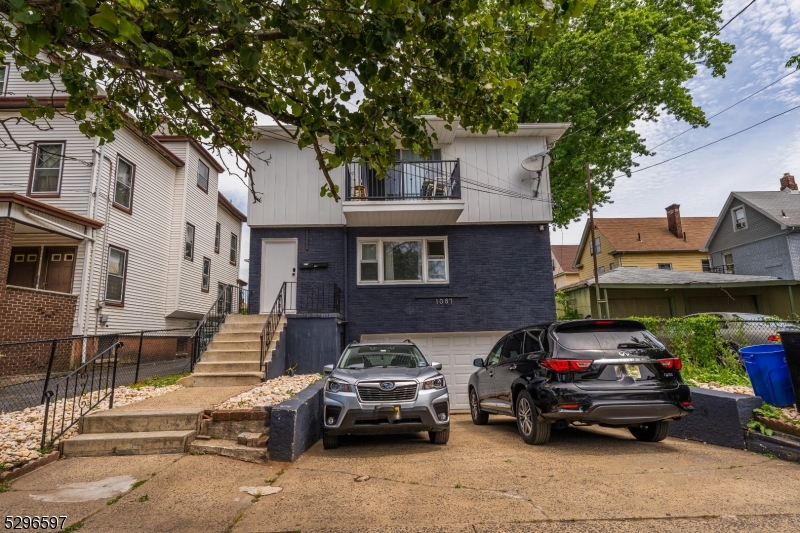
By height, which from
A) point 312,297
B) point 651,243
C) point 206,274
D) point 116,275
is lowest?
point 312,297

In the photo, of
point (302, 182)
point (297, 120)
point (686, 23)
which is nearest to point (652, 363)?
point (297, 120)

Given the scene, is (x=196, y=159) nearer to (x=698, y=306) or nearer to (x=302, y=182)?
(x=302, y=182)

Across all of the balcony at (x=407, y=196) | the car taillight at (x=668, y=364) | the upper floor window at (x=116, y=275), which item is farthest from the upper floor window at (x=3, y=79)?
the car taillight at (x=668, y=364)

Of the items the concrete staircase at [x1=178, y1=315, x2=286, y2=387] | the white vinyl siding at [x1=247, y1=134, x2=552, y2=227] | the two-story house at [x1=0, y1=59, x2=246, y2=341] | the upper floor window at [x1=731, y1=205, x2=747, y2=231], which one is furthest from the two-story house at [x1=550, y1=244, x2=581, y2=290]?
the concrete staircase at [x1=178, y1=315, x2=286, y2=387]

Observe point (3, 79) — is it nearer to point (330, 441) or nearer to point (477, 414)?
point (330, 441)

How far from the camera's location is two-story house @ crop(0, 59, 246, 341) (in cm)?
1105

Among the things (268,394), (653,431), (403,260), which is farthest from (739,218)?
(268,394)

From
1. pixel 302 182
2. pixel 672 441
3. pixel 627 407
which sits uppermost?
pixel 302 182

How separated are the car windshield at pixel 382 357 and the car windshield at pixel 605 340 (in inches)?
90.9

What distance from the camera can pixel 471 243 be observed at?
43.1ft

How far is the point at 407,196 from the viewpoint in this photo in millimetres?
12539

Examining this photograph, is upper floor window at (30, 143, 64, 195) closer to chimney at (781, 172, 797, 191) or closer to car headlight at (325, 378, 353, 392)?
car headlight at (325, 378, 353, 392)

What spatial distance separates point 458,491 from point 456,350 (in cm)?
915

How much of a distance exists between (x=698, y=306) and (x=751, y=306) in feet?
9.91
